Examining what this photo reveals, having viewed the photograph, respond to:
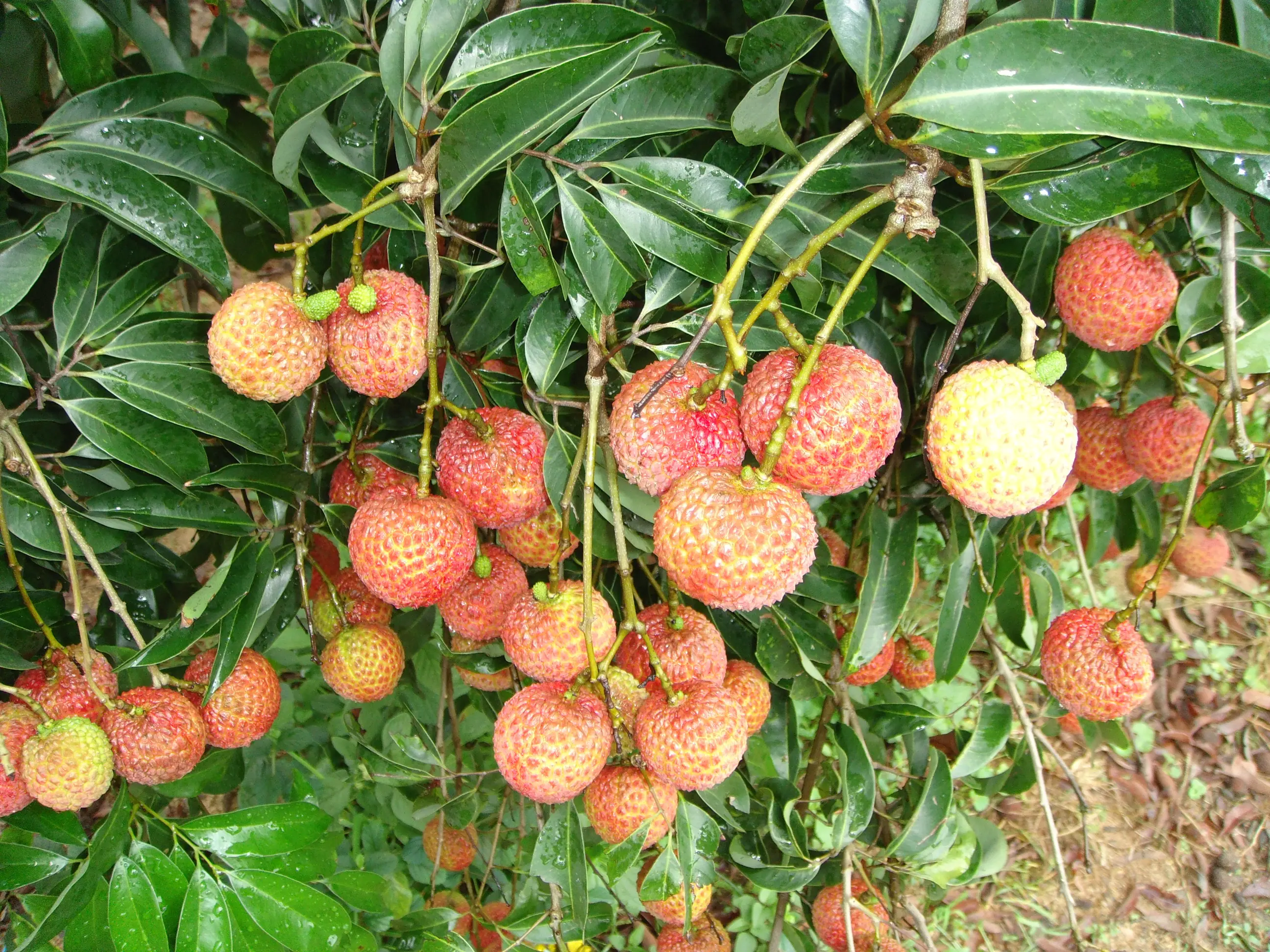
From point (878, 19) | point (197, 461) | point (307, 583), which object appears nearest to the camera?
point (878, 19)

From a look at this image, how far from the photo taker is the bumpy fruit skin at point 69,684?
Result: 1.17 meters

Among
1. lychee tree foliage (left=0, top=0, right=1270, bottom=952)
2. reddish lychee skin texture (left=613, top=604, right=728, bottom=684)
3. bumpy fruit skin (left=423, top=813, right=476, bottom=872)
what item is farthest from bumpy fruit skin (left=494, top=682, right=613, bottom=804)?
bumpy fruit skin (left=423, top=813, right=476, bottom=872)

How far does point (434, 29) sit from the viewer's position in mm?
938

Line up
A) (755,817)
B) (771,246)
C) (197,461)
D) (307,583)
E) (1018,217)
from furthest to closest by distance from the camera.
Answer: (755,817)
(1018,217)
(307,583)
(197,461)
(771,246)

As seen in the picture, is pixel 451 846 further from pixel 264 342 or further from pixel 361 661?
pixel 264 342

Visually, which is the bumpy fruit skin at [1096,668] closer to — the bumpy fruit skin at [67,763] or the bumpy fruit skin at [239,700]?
the bumpy fruit skin at [239,700]

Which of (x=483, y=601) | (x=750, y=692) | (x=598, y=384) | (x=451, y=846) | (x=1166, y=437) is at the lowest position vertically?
(x=451, y=846)

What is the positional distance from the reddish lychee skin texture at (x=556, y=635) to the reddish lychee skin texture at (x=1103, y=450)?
36.4 inches

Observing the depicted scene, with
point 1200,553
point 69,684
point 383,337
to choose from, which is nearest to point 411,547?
point 383,337

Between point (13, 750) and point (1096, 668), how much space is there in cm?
157

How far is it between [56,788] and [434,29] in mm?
1075

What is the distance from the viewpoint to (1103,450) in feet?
4.76

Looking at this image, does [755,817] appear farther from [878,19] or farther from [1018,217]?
[878,19]

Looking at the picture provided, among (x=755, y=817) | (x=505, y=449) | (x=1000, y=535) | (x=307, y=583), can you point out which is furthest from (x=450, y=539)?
(x=1000, y=535)
